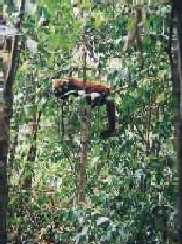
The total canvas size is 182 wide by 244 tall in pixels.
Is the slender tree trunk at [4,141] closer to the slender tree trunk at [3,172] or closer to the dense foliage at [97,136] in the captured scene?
the slender tree trunk at [3,172]

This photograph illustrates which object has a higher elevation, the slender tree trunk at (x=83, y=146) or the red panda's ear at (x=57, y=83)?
the red panda's ear at (x=57, y=83)

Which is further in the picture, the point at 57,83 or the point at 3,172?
the point at 57,83

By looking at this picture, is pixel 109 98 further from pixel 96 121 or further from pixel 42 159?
pixel 42 159

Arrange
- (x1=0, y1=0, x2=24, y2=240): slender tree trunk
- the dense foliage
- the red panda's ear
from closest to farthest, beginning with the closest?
(x1=0, y1=0, x2=24, y2=240): slender tree trunk, the dense foliage, the red panda's ear

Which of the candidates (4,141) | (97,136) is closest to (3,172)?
(4,141)

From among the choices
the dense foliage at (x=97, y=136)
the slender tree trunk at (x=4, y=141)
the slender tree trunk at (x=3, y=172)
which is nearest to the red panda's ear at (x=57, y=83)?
the dense foliage at (x=97, y=136)

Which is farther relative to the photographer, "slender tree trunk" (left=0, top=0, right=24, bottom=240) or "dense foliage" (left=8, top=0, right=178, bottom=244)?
"dense foliage" (left=8, top=0, right=178, bottom=244)

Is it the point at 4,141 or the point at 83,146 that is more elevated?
the point at 4,141

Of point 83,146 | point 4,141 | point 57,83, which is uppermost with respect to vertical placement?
point 57,83

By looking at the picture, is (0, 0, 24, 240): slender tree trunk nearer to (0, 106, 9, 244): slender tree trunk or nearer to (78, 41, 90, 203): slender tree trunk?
(0, 106, 9, 244): slender tree trunk

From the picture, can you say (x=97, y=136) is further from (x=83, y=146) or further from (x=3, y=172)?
(x=3, y=172)

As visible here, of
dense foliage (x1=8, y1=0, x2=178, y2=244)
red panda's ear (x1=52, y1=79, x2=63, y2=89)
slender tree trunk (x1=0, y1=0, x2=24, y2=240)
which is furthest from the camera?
red panda's ear (x1=52, y1=79, x2=63, y2=89)

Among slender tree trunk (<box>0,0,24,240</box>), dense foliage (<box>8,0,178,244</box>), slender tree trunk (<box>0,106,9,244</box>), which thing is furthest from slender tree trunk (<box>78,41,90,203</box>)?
slender tree trunk (<box>0,106,9,244</box>)

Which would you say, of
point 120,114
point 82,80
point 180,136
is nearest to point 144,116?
point 120,114
